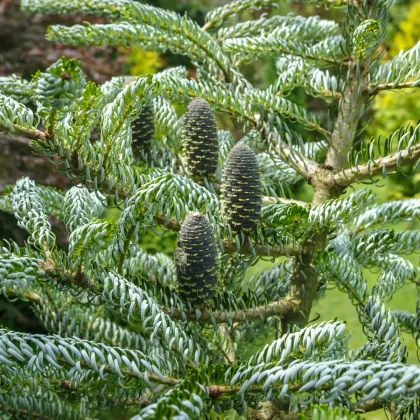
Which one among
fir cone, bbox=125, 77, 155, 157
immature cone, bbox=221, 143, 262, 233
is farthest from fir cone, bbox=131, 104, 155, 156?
immature cone, bbox=221, 143, 262, 233

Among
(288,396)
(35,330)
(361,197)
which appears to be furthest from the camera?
(35,330)

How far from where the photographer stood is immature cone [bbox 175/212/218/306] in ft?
2.07

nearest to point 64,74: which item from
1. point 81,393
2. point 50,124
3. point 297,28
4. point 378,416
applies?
point 50,124

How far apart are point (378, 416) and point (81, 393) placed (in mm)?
1347

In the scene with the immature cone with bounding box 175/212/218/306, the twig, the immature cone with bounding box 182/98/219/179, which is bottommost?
the twig

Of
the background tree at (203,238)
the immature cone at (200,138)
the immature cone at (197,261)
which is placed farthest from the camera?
the immature cone at (200,138)

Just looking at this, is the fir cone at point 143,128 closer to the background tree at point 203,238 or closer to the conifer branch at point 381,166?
the background tree at point 203,238

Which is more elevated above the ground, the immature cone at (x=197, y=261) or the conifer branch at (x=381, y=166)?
the conifer branch at (x=381, y=166)

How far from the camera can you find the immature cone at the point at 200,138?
0.78 m

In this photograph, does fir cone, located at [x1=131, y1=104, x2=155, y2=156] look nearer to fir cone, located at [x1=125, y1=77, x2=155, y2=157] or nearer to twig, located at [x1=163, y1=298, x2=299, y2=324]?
fir cone, located at [x1=125, y1=77, x2=155, y2=157]

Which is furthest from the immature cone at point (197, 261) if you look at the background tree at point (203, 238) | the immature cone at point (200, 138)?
the immature cone at point (200, 138)

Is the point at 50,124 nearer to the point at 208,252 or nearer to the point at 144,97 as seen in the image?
the point at 144,97

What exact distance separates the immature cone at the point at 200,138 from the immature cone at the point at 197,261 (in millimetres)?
175

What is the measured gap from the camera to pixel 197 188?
68 centimetres
